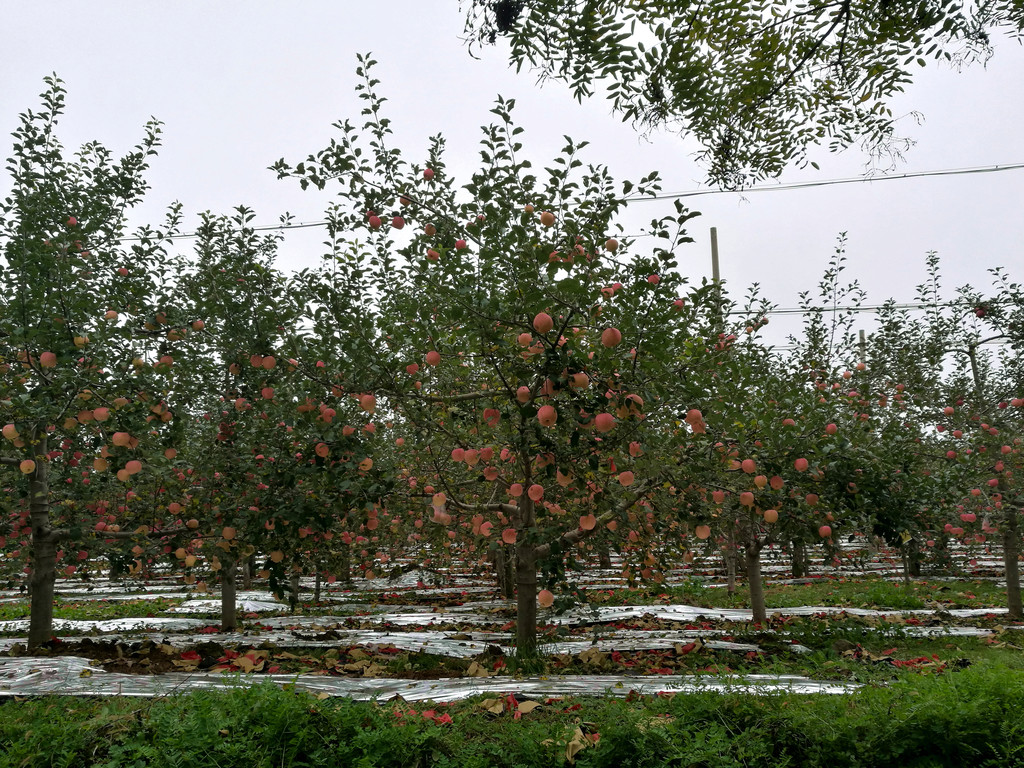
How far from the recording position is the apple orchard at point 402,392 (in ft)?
13.5

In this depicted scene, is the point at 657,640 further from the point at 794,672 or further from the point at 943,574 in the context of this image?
the point at 943,574

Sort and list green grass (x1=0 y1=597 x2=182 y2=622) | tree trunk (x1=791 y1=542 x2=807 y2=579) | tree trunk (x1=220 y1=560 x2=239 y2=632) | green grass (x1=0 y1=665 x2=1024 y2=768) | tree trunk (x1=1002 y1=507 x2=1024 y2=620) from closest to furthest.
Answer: green grass (x1=0 y1=665 x2=1024 y2=768)
tree trunk (x1=220 y1=560 x2=239 y2=632)
tree trunk (x1=1002 y1=507 x2=1024 y2=620)
green grass (x1=0 y1=597 x2=182 y2=622)
tree trunk (x1=791 y1=542 x2=807 y2=579)

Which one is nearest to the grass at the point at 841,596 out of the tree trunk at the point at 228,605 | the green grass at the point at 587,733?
the tree trunk at the point at 228,605

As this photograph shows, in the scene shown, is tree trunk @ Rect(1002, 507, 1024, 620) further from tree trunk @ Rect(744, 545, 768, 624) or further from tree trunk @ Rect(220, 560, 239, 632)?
tree trunk @ Rect(220, 560, 239, 632)

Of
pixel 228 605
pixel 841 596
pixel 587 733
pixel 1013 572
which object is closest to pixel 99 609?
pixel 228 605

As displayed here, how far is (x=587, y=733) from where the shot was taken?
10.6ft

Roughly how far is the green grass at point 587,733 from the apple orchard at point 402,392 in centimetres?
146

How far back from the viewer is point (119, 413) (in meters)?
4.52

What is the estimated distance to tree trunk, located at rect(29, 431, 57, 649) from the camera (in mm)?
6531

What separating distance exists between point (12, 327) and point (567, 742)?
4.33 metres

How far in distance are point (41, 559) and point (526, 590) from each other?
4.89m

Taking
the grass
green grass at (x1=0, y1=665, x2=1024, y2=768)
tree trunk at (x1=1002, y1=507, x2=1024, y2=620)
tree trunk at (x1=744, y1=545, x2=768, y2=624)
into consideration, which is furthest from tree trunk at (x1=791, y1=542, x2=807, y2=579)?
green grass at (x1=0, y1=665, x2=1024, y2=768)

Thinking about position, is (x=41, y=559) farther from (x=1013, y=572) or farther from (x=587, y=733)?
(x=1013, y=572)

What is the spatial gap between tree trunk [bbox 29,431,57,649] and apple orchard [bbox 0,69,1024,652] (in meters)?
0.03
